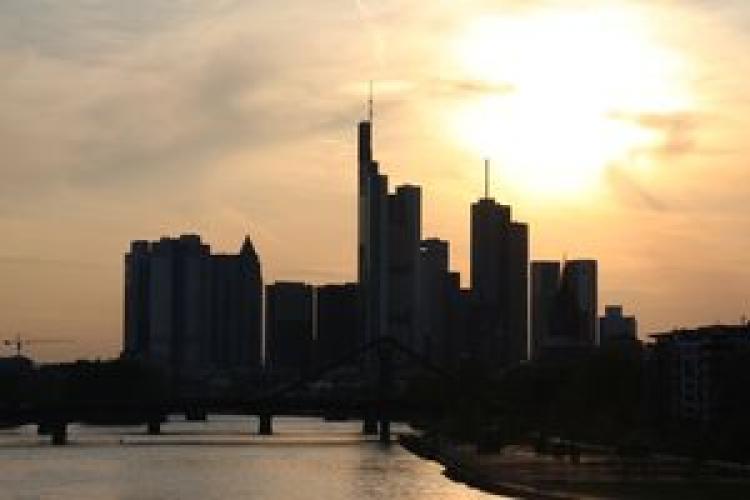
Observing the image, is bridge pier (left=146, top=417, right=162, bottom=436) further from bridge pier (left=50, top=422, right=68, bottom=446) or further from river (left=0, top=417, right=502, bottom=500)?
bridge pier (left=50, top=422, right=68, bottom=446)

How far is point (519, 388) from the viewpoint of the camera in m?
151

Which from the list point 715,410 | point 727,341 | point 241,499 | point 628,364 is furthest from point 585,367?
point 241,499

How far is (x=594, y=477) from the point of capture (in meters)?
74.1

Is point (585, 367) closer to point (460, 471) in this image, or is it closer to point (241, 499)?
point (460, 471)

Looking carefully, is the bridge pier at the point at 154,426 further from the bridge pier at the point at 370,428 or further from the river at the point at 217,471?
the bridge pier at the point at 370,428

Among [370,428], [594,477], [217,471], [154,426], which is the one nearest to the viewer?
[594,477]

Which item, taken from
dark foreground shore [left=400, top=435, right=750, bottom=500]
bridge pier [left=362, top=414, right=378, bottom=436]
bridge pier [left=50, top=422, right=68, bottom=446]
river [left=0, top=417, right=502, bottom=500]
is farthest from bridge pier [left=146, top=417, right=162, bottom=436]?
dark foreground shore [left=400, top=435, right=750, bottom=500]

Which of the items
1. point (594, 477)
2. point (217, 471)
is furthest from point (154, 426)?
point (594, 477)

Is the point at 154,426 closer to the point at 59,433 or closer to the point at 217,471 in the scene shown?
the point at 59,433

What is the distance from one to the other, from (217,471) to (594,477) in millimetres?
23201

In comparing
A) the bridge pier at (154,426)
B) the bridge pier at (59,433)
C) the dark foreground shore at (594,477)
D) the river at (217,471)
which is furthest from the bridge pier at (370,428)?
the dark foreground shore at (594,477)

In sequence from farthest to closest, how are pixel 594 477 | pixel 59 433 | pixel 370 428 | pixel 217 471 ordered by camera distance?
pixel 370 428 → pixel 59 433 → pixel 217 471 → pixel 594 477

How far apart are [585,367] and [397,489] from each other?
186 feet

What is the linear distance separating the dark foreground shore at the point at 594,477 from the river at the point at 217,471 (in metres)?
1.81
